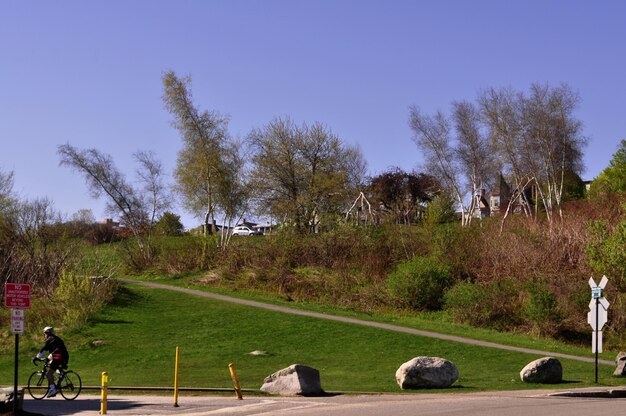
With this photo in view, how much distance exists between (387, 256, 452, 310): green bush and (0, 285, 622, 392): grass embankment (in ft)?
23.2

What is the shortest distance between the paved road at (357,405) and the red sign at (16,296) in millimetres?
2473

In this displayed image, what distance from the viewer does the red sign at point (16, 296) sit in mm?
20094

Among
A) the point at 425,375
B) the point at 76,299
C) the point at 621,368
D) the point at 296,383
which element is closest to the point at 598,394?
the point at 425,375

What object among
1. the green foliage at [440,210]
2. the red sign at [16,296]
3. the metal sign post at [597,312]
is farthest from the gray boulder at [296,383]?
the green foliage at [440,210]

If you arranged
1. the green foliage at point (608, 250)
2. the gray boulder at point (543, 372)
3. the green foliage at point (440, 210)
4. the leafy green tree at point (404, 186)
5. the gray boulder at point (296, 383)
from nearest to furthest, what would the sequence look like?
1. the gray boulder at point (296, 383)
2. the gray boulder at point (543, 372)
3. the green foliage at point (608, 250)
4. the green foliage at point (440, 210)
5. the leafy green tree at point (404, 186)

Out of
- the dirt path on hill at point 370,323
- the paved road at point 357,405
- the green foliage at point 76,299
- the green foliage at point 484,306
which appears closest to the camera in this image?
the paved road at point 357,405

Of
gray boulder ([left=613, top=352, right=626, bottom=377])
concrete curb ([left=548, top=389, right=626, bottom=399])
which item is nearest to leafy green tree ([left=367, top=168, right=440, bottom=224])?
gray boulder ([left=613, top=352, right=626, bottom=377])

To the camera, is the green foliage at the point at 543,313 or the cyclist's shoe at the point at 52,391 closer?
the cyclist's shoe at the point at 52,391

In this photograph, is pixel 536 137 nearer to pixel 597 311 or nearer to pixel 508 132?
pixel 508 132

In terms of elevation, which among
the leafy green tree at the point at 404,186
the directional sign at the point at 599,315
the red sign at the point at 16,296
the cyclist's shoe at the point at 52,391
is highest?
the leafy green tree at the point at 404,186

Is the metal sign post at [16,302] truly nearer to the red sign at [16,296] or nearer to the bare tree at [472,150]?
the red sign at [16,296]

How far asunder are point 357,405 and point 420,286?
2608 cm

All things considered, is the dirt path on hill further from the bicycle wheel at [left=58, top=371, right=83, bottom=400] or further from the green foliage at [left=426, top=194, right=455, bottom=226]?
the bicycle wheel at [left=58, top=371, right=83, bottom=400]

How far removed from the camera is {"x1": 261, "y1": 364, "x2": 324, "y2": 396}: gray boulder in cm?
2322
